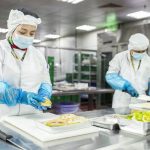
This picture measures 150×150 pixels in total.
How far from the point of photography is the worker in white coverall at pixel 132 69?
240 centimetres

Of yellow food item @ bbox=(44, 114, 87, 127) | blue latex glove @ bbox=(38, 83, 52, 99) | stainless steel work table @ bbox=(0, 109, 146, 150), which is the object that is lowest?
stainless steel work table @ bbox=(0, 109, 146, 150)

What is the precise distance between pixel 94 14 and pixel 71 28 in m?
2.24

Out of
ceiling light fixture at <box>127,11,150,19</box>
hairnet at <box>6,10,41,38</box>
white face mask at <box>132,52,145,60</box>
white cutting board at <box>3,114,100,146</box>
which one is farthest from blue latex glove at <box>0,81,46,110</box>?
ceiling light fixture at <box>127,11,150,19</box>

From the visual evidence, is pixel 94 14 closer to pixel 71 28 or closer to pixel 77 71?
pixel 77 71

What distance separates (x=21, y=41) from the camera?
5.44 feet

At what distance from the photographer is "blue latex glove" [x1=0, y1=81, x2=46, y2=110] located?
1440 mm

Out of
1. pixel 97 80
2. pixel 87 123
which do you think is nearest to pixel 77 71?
pixel 97 80

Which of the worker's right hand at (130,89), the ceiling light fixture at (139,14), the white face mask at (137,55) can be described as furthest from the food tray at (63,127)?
the ceiling light fixture at (139,14)

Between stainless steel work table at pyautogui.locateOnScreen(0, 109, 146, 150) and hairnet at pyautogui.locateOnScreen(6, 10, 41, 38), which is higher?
hairnet at pyautogui.locateOnScreen(6, 10, 41, 38)

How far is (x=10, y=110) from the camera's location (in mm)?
1629

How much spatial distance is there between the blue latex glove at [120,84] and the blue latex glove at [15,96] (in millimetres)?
1009

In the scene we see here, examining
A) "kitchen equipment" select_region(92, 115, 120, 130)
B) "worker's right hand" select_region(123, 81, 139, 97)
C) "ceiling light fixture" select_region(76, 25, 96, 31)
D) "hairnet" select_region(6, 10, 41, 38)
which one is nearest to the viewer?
"kitchen equipment" select_region(92, 115, 120, 130)

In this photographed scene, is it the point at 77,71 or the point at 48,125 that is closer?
the point at 48,125

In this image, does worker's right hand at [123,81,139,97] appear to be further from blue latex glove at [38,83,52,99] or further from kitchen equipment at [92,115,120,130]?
blue latex glove at [38,83,52,99]
